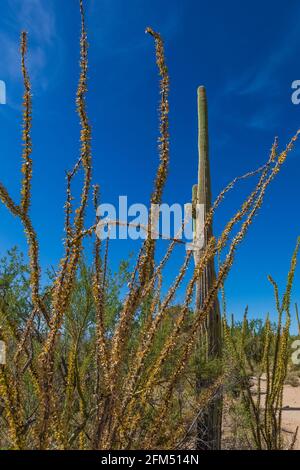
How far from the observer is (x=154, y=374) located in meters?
1.67

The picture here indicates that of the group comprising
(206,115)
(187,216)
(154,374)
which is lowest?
(154,374)

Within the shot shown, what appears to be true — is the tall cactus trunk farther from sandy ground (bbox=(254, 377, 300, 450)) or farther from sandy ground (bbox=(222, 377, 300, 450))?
sandy ground (bbox=(254, 377, 300, 450))

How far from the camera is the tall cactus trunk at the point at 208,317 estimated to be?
6051mm

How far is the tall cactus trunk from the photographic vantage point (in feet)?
19.9

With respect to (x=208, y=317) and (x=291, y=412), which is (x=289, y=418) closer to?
(x=291, y=412)

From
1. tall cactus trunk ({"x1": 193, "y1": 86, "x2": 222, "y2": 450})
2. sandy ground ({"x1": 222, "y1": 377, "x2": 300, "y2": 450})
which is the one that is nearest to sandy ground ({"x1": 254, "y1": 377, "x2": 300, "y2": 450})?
sandy ground ({"x1": 222, "y1": 377, "x2": 300, "y2": 450})

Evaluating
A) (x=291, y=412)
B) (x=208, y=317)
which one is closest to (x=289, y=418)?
(x=291, y=412)

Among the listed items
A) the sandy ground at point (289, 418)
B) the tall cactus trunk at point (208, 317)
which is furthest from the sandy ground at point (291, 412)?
the tall cactus trunk at point (208, 317)

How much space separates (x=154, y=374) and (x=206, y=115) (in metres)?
6.60

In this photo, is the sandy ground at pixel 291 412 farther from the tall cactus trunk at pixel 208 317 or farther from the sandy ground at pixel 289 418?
the tall cactus trunk at pixel 208 317

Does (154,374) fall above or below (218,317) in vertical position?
below

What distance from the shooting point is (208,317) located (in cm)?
655
